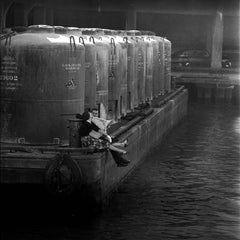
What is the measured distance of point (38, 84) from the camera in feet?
54.9

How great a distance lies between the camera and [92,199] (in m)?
16.3

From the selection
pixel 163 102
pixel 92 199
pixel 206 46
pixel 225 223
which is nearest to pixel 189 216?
pixel 225 223

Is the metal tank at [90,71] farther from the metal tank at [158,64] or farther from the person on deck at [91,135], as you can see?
the metal tank at [158,64]

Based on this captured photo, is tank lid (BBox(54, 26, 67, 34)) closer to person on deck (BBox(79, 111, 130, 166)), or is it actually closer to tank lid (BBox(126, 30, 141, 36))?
person on deck (BBox(79, 111, 130, 166))

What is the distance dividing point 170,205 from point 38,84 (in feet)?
14.4

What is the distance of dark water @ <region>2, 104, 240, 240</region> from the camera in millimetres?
15555

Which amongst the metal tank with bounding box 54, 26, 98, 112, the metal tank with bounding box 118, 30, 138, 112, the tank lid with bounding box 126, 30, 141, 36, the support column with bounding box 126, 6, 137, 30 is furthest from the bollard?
the support column with bounding box 126, 6, 137, 30

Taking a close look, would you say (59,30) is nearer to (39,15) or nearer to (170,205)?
(170,205)

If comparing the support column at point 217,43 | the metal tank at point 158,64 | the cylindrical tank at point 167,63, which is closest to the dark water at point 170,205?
the metal tank at point 158,64

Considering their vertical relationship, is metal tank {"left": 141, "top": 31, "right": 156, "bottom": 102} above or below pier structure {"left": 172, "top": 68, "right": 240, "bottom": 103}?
above

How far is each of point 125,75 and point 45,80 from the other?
6.23 metres

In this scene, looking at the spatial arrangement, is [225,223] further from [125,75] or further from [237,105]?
[237,105]

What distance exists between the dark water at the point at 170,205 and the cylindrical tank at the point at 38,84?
2067mm

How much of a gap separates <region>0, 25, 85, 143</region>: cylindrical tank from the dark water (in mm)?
2067
